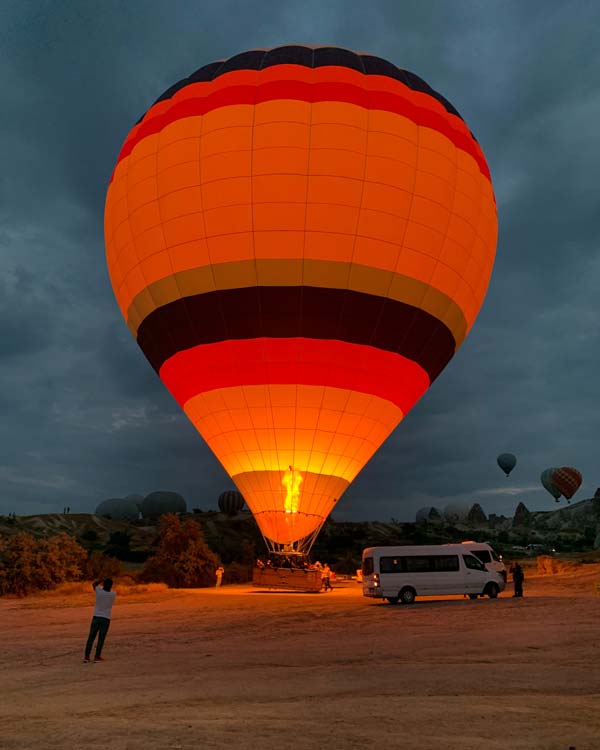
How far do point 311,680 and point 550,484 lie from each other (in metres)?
80.2

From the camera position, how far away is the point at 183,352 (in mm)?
22297

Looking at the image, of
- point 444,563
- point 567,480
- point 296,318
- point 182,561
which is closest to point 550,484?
point 567,480

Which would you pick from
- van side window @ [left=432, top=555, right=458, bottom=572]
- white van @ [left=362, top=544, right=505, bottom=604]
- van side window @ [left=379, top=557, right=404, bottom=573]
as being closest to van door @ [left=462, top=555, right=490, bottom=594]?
white van @ [left=362, top=544, right=505, bottom=604]

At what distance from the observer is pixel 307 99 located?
67.2 feet

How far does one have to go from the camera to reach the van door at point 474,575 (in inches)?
847

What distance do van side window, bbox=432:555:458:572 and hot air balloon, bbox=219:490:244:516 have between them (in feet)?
205

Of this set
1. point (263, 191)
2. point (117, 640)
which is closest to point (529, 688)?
point (117, 640)

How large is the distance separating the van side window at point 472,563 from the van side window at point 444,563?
1.36 ft

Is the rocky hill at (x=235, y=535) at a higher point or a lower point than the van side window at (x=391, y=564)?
higher

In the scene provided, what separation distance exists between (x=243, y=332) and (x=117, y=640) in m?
10.2

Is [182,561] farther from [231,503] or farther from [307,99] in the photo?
[231,503]

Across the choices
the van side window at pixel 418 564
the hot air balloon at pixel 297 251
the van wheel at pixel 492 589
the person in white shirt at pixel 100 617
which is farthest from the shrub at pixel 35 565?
the person in white shirt at pixel 100 617

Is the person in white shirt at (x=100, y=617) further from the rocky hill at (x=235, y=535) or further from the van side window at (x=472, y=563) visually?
the rocky hill at (x=235, y=535)

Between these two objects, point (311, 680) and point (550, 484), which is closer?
point (311, 680)
